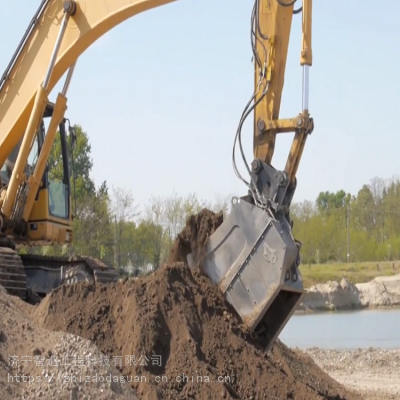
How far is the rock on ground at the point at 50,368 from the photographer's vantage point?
6.15m

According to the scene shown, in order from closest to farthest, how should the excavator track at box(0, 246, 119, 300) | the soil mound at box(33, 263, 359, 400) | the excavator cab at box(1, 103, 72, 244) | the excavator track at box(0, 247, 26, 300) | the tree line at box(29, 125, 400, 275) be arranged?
the soil mound at box(33, 263, 359, 400) → the excavator track at box(0, 247, 26, 300) → the excavator cab at box(1, 103, 72, 244) → the excavator track at box(0, 246, 119, 300) → the tree line at box(29, 125, 400, 275)

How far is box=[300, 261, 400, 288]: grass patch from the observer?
44.2 m

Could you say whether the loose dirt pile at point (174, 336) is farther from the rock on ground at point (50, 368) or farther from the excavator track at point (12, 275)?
the excavator track at point (12, 275)

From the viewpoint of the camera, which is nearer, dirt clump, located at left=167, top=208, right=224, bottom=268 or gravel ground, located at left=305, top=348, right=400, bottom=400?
dirt clump, located at left=167, top=208, right=224, bottom=268

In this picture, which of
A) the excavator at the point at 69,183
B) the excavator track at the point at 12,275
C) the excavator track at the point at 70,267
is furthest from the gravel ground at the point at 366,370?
the excavator track at the point at 12,275

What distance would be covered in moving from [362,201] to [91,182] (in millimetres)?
37056

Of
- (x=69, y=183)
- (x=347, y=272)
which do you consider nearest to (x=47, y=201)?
Answer: (x=69, y=183)

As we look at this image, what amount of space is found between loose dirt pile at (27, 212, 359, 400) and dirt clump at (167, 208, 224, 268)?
0.31 metres

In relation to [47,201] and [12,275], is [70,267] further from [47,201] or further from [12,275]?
[12,275]

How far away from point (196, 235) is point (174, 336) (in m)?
1.42

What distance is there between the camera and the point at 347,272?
1860 inches

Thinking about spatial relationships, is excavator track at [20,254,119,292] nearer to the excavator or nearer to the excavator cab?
the excavator

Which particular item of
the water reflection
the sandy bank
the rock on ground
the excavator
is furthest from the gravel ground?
the sandy bank

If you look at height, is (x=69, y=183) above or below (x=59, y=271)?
above
